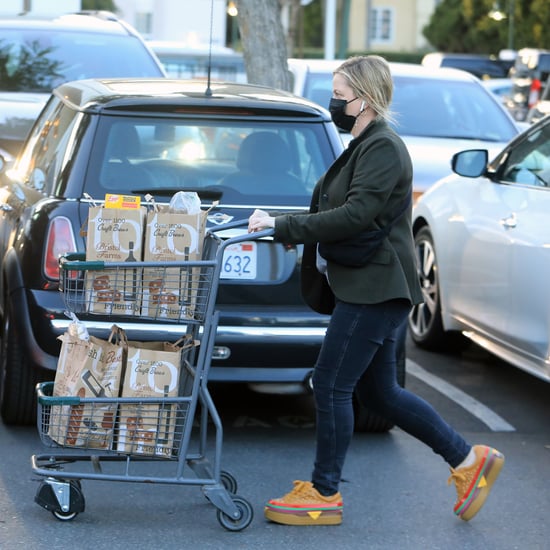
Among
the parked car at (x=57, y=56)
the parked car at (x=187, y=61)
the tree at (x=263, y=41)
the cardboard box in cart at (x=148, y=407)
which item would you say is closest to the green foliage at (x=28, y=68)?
the parked car at (x=57, y=56)

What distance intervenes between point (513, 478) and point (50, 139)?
9.26ft

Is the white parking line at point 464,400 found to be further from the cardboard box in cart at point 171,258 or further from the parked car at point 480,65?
the parked car at point 480,65

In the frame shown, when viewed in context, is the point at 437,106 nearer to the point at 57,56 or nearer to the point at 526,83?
the point at 57,56

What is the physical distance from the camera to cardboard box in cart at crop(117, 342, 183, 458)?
4.75m

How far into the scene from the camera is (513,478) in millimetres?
5660

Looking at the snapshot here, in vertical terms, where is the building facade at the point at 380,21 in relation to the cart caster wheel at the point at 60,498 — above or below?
above

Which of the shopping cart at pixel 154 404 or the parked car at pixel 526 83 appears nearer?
the shopping cart at pixel 154 404

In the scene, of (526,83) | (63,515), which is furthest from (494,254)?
(526,83)

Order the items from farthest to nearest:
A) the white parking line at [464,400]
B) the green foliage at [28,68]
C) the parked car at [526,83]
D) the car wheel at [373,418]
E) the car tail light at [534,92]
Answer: the car tail light at [534,92]
the parked car at [526,83]
the green foliage at [28,68]
the white parking line at [464,400]
the car wheel at [373,418]

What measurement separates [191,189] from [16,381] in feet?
3.85

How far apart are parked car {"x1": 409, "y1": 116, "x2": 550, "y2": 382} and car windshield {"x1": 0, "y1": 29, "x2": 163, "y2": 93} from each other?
329 cm

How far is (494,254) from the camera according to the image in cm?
692

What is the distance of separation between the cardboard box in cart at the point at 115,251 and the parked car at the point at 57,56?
18.3 ft

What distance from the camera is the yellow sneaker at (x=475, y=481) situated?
496 cm
